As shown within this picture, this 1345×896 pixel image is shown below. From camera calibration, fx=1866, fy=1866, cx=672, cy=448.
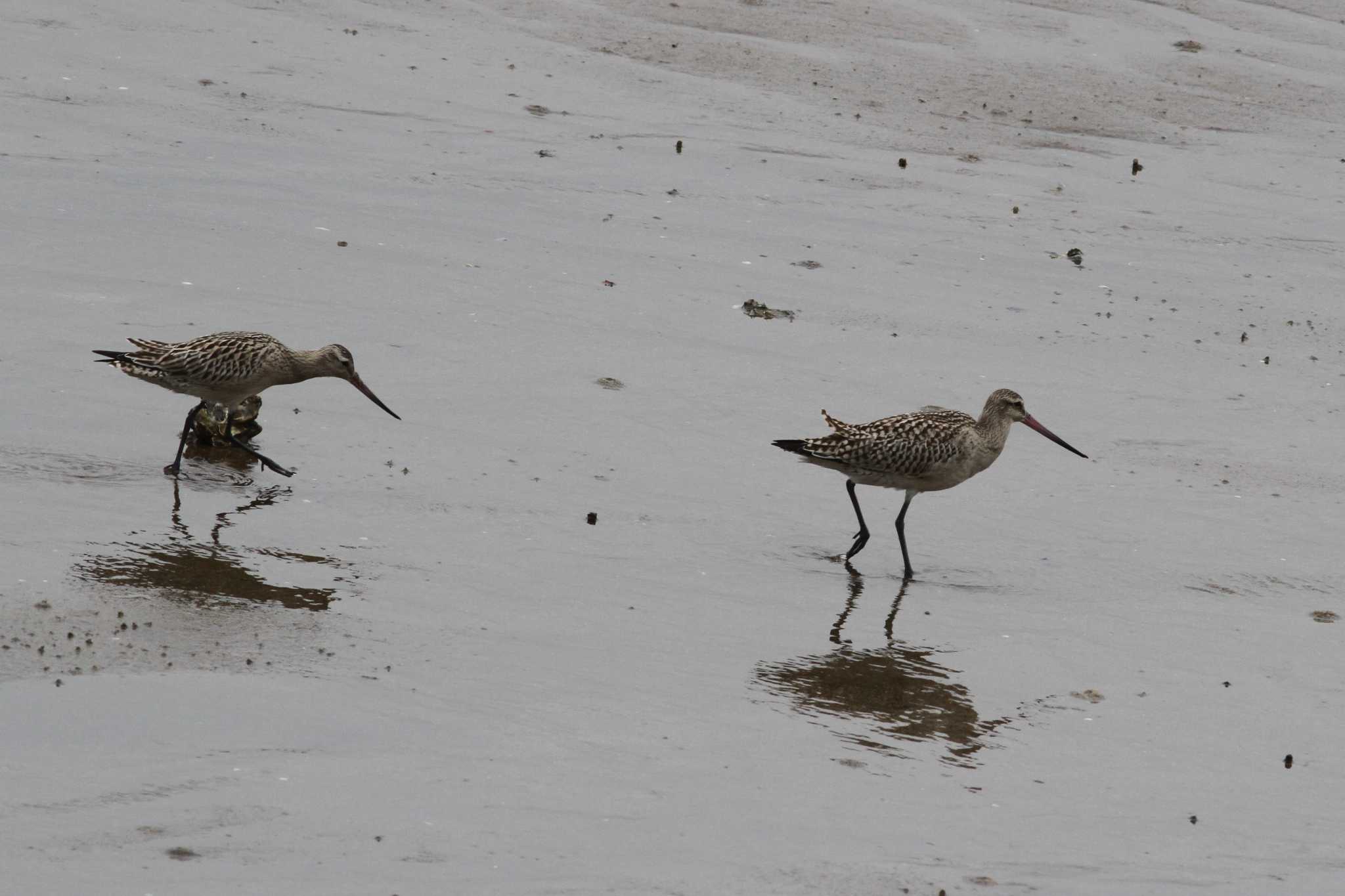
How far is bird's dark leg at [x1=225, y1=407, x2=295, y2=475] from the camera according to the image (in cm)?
1098

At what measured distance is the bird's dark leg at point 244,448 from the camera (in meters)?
11.0

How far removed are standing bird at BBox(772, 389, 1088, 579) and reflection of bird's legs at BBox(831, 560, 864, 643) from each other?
0.22 metres

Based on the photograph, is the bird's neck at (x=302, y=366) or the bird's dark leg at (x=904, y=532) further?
the bird's neck at (x=302, y=366)

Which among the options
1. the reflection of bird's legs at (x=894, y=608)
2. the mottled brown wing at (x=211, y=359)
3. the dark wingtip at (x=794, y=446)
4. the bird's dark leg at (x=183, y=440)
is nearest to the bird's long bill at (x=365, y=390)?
the mottled brown wing at (x=211, y=359)

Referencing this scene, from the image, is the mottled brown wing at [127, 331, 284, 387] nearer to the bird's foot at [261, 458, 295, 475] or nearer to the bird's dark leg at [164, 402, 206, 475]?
the bird's dark leg at [164, 402, 206, 475]

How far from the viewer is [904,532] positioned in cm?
1183

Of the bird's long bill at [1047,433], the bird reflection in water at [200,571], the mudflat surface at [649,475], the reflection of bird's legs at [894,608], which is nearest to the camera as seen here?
the mudflat surface at [649,475]

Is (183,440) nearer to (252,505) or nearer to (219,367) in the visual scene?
(219,367)

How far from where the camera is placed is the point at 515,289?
A: 581 inches

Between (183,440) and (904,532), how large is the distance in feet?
14.7

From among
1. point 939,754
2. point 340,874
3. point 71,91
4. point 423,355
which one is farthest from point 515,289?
point 340,874

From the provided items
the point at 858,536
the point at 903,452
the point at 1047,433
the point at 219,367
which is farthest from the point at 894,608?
the point at 219,367

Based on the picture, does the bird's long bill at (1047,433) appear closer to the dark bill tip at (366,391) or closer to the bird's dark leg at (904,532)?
the bird's dark leg at (904,532)

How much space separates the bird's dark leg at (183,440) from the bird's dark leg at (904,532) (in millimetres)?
4057
